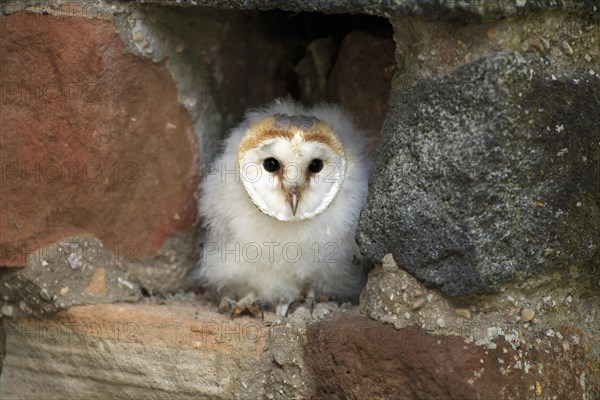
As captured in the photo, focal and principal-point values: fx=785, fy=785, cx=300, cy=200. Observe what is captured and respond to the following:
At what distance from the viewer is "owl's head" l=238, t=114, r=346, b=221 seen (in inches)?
103

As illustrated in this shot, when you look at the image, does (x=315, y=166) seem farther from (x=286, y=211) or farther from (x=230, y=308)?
(x=230, y=308)

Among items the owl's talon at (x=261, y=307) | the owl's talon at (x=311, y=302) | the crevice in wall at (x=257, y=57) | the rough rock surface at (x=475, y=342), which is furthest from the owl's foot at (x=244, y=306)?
the crevice in wall at (x=257, y=57)

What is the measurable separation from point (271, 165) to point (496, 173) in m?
0.88

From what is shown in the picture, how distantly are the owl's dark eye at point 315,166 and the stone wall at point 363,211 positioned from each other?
33 cm

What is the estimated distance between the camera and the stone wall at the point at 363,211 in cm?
206

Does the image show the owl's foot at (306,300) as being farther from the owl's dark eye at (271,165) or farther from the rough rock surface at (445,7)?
the rough rock surface at (445,7)

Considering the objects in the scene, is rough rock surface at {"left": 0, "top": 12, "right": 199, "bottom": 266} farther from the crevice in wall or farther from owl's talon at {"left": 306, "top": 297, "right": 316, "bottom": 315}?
Result: owl's talon at {"left": 306, "top": 297, "right": 316, "bottom": 315}

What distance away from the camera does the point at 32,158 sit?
2578 mm

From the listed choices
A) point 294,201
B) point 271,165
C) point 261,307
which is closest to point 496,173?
point 294,201

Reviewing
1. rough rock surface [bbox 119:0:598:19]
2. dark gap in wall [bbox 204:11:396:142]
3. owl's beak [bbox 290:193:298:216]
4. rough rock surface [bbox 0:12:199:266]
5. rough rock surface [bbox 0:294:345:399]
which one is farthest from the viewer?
dark gap in wall [bbox 204:11:396:142]

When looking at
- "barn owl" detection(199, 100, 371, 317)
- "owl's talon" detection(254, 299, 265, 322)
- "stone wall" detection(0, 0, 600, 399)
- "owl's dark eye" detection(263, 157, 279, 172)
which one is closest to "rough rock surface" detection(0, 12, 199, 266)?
"stone wall" detection(0, 0, 600, 399)

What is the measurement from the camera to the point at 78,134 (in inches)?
Answer: 102

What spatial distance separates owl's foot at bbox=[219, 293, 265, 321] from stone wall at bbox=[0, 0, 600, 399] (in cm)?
6

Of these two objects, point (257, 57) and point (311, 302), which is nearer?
point (311, 302)
